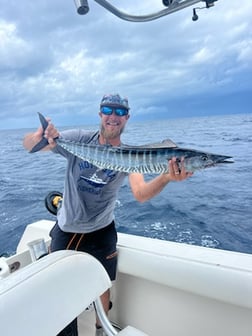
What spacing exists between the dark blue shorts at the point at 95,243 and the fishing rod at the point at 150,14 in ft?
3.91

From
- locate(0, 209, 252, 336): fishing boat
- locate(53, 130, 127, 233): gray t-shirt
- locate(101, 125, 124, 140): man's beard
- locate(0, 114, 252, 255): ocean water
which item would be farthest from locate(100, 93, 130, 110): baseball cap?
locate(0, 114, 252, 255): ocean water

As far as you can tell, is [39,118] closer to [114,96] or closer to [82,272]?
[114,96]

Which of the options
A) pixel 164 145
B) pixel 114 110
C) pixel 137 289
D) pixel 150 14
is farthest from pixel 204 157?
pixel 137 289

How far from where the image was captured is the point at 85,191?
1.70 metres

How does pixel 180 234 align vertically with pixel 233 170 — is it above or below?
below

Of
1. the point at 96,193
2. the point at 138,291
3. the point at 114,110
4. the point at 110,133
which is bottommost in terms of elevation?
the point at 138,291

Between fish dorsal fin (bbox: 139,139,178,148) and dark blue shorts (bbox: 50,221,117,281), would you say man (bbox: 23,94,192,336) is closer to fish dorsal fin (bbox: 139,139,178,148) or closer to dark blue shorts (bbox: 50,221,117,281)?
dark blue shorts (bbox: 50,221,117,281)

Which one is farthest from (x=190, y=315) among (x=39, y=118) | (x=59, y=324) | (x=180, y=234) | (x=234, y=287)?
(x=180, y=234)

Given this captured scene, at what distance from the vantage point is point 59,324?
96 cm

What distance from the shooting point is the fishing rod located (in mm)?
1090

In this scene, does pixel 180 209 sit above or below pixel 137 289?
below

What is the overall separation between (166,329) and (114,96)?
1.40 m

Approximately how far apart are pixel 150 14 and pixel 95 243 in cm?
129

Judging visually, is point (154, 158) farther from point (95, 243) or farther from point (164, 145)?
point (95, 243)
